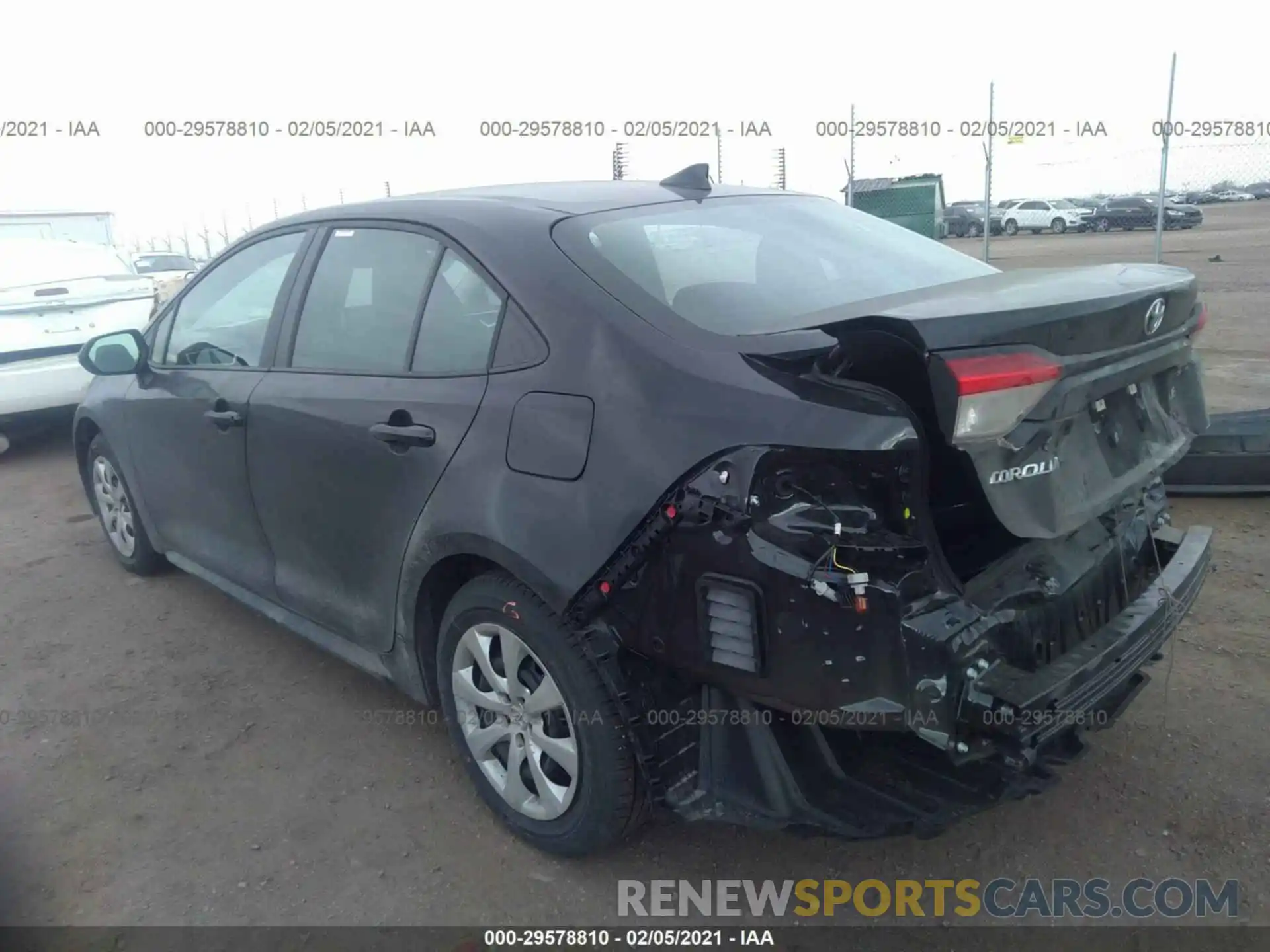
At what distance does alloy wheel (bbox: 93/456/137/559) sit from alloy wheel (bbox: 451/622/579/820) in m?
2.60

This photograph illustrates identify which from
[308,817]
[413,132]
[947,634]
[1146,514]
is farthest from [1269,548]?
[413,132]

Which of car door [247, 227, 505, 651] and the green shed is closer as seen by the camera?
car door [247, 227, 505, 651]

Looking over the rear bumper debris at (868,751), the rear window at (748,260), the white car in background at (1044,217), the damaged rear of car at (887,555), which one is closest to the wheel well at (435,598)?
the damaged rear of car at (887,555)

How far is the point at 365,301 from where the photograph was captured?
2.99m

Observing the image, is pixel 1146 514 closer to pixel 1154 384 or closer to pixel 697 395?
pixel 1154 384

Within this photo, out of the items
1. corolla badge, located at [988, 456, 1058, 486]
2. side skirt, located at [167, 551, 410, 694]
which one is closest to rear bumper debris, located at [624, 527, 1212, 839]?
corolla badge, located at [988, 456, 1058, 486]

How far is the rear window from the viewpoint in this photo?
240 centimetres

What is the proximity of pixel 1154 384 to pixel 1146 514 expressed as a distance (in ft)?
1.35

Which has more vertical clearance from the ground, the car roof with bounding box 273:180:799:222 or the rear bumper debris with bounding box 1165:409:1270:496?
the car roof with bounding box 273:180:799:222

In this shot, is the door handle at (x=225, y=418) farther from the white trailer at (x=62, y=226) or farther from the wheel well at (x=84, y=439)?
the white trailer at (x=62, y=226)

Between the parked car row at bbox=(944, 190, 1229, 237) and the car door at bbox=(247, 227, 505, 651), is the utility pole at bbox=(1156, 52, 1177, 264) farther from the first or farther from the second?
the parked car row at bbox=(944, 190, 1229, 237)

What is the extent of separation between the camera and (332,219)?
126 inches

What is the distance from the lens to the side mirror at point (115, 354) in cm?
397

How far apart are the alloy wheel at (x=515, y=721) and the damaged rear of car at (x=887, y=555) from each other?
0.91ft
